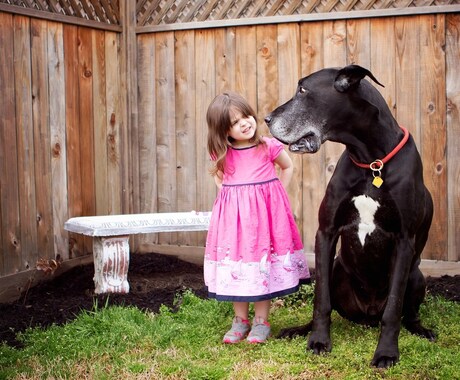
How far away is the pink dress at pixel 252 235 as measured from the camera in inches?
151

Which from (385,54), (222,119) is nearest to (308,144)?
(222,119)

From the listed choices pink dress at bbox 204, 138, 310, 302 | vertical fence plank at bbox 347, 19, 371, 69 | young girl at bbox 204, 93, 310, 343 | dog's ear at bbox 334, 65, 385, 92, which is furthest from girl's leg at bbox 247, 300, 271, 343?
vertical fence plank at bbox 347, 19, 371, 69

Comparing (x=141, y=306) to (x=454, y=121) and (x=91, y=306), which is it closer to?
(x=91, y=306)

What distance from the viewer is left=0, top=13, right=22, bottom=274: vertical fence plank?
4973 millimetres

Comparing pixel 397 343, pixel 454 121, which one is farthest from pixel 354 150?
pixel 454 121

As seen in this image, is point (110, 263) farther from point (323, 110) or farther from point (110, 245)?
point (323, 110)

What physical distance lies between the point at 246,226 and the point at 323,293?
55cm

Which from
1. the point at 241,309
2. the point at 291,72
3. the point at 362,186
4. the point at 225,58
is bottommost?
the point at 241,309

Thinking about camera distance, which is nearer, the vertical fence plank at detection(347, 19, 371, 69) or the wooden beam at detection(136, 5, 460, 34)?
the wooden beam at detection(136, 5, 460, 34)

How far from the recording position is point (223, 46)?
5863mm

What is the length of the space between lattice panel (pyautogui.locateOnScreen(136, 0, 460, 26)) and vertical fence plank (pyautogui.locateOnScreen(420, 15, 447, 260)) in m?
0.25

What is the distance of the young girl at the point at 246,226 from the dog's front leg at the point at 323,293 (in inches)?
11.1

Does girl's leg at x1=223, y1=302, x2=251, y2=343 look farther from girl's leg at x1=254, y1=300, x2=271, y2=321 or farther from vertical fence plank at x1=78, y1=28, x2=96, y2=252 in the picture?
vertical fence plank at x1=78, y1=28, x2=96, y2=252

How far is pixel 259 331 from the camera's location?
3.92 m
